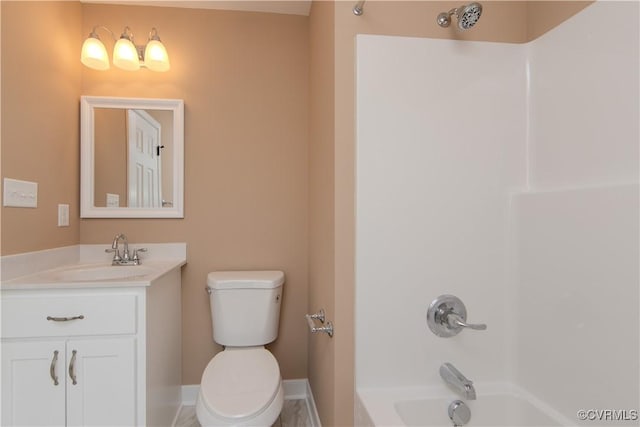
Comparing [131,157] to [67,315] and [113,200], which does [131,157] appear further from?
[67,315]

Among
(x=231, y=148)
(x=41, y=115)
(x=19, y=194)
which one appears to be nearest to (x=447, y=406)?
(x=231, y=148)

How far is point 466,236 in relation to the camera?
1.38 m

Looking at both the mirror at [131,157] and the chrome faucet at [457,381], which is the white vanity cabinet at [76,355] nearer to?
the mirror at [131,157]

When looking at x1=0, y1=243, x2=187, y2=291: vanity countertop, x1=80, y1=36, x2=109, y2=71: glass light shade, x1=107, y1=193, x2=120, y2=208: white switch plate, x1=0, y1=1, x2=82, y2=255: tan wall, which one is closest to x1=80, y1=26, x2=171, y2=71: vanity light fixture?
x1=80, y1=36, x2=109, y2=71: glass light shade

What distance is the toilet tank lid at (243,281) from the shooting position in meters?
1.86

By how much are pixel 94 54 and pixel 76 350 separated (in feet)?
4.84

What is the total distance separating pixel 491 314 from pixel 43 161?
212 cm

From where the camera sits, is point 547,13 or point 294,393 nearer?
point 547,13

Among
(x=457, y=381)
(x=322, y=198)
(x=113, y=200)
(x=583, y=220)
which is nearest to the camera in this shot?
(x=583, y=220)

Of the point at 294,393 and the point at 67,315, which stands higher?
the point at 67,315

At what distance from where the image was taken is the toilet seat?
1.30 metres

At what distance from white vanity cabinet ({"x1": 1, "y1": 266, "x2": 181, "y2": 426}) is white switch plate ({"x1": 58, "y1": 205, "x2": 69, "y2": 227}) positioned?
0.56 meters

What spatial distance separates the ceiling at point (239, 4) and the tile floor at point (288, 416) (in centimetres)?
235

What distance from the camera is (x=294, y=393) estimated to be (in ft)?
7.00
